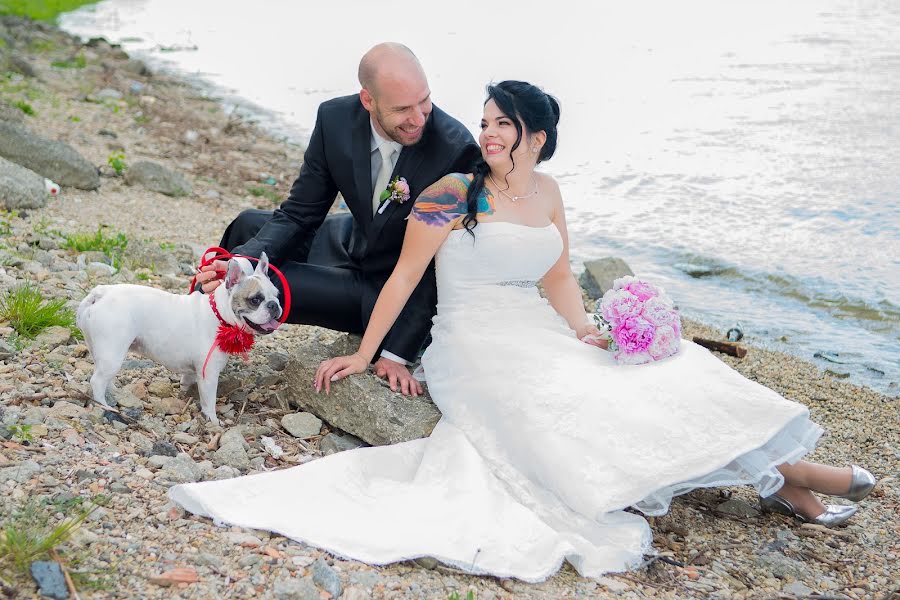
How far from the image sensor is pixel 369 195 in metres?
5.42

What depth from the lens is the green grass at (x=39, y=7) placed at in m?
25.9

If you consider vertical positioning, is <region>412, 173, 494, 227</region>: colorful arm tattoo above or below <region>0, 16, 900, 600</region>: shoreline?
above

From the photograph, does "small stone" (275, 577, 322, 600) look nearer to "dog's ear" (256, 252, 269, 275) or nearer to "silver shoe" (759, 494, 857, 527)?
"dog's ear" (256, 252, 269, 275)

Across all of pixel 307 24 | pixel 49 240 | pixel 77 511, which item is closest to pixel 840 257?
pixel 49 240

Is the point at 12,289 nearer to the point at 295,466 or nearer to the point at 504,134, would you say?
the point at 295,466

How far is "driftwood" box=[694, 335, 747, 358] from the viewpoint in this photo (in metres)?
7.31

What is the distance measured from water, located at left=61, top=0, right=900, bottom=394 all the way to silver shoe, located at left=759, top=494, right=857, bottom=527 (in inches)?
117

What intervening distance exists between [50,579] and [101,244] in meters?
4.47

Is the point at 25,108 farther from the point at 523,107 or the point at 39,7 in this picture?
the point at 39,7

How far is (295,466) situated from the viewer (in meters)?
4.62

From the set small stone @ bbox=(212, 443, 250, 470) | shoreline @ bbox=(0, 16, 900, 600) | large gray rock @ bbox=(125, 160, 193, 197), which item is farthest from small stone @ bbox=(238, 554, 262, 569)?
large gray rock @ bbox=(125, 160, 193, 197)

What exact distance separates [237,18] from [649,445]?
30682 millimetres

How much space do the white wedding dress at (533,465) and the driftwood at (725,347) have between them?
263 centimetres

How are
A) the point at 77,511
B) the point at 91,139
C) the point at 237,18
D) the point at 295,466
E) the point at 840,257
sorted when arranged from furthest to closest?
the point at 237,18
the point at 91,139
the point at 840,257
the point at 295,466
the point at 77,511
